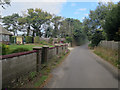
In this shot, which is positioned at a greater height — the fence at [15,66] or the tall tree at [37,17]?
the tall tree at [37,17]

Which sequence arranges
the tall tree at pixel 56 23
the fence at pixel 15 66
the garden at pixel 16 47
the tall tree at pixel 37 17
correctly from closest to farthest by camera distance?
the fence at pixel 15 66 → the garden at pixel 16 47 → the tall tree at pixel 37 17 → the tall tree at pixel 56 23

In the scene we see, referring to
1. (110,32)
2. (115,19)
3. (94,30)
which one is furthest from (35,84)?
(94,30)

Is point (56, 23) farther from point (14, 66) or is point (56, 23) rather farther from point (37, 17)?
point (14, 66)

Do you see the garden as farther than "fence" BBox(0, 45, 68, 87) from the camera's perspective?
Yes

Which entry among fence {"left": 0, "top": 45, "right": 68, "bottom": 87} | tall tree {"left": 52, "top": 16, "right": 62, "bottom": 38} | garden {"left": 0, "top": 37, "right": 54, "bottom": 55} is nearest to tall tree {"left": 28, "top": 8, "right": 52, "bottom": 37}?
tall tree {"left": 52, "top": 16, "right": 62, "bottom": 38}

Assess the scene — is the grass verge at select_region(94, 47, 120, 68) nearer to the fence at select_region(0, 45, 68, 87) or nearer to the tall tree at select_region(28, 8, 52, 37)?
the fence at select_region(0, 45, 68, 87)

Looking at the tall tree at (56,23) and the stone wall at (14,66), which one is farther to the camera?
the tall tree at (56,23)

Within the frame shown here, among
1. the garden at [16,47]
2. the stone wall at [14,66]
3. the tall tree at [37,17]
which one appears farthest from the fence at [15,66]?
the tall tree at [37,17]

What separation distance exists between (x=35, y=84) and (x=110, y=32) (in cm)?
972

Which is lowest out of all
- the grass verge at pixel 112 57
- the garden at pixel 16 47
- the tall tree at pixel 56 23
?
the grass verge at pixel 112 57

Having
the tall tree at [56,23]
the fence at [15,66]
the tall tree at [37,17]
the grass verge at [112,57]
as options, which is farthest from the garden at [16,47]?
the tall tree at [56,23]

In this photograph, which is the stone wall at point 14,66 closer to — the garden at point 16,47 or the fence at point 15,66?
the fence at point 15,66

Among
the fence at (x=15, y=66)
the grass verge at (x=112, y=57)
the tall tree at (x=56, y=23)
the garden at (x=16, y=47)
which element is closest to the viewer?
the fence at (x=15, y=66)

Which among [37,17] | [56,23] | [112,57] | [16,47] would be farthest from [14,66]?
[56,23]
